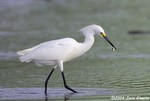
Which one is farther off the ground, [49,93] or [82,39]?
[82,39]

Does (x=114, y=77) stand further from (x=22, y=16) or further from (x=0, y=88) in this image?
(x=22, y=16)

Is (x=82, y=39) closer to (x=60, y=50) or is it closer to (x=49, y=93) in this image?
(x=60, y=50)

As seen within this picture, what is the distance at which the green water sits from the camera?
14727mm

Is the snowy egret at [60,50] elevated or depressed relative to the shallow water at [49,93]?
elevated

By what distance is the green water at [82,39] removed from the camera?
1473 cm

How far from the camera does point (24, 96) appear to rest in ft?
42.6

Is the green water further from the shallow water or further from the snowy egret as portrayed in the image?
the snowy egret

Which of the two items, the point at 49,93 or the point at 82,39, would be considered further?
the point at 82,39

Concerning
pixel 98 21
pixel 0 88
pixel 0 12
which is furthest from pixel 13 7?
pixel 0 88

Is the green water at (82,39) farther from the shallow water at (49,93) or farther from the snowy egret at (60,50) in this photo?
the snowy egret at (60,50)

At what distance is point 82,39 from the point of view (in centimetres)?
2303

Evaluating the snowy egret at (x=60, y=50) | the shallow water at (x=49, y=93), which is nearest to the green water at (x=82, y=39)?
the shallow water at (x=49, y=93)

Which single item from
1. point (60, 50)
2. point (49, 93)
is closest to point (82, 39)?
point (60, 50)

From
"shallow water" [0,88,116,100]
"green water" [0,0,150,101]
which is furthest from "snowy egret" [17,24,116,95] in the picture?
"green water" [0,0,150,101]
